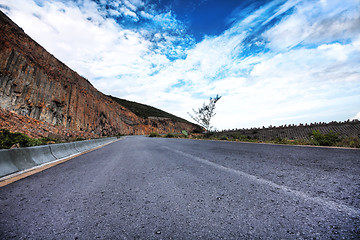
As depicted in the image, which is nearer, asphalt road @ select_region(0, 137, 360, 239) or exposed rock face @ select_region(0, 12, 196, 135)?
asphalt road @ select_region(0, 137, 360, 239)

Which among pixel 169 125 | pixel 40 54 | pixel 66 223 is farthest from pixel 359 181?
pixel 169 125

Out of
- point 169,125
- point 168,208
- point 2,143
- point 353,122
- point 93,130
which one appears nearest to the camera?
point 168,208

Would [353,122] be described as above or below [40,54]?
below

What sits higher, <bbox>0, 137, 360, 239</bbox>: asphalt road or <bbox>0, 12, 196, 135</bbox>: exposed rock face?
<bbox>0, 12, 196, 135</bbox>: exposed rock face

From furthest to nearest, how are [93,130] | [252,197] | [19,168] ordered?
[93,130], [19,168], [252,197]

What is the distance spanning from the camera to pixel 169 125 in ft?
292

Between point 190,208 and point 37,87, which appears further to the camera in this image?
point 37,87

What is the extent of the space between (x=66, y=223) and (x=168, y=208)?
103 cm

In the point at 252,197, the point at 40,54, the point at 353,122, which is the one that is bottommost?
the point at 252,197

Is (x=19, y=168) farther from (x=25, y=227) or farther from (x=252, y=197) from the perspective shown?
(x=252, y=197)

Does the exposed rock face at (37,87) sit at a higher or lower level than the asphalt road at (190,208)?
higher

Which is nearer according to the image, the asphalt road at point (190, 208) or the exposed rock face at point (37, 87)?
the asphalt road at point (190, 208)

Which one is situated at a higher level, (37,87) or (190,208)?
(37,87)

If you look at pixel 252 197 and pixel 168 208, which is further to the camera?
pixel 252 197
